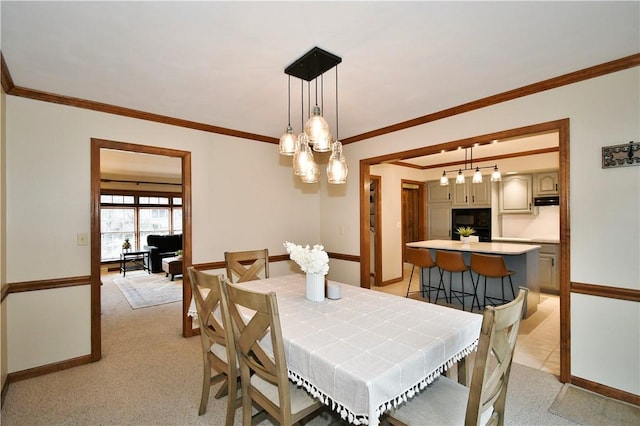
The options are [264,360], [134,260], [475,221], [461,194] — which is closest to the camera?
[264,360]

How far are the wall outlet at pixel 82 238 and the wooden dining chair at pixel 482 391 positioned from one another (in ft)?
9.72

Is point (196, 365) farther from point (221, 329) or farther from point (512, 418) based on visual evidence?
point (512, 418)

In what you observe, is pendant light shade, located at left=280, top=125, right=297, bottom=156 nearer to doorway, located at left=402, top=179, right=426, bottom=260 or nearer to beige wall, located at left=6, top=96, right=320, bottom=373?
beige wall, located at left=6, top=96, right=320, bottom=373

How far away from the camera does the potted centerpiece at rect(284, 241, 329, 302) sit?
6.59ft

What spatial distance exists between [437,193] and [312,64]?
5.46 meters

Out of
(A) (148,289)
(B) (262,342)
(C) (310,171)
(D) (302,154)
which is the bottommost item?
(A) (148,289)

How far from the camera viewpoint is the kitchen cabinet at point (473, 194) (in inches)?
237

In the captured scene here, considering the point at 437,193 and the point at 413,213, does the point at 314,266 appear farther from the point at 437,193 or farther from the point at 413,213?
the point at 413,213

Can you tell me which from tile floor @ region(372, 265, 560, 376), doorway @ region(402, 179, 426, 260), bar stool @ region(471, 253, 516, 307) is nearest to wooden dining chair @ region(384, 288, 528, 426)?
tile floor @ region(372, 265, 560, 376)

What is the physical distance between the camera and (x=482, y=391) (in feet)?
3.75

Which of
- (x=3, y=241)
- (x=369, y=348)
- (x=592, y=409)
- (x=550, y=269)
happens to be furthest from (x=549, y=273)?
(x=3, y=241)

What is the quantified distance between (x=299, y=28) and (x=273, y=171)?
2555mm

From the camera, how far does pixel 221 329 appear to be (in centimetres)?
190

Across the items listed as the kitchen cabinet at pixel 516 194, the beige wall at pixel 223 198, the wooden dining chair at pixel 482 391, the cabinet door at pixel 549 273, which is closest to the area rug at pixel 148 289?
the beige wall at pixel 223 198
